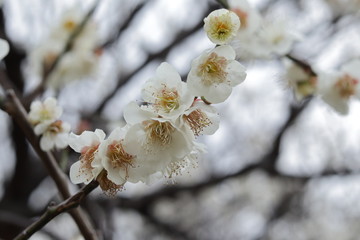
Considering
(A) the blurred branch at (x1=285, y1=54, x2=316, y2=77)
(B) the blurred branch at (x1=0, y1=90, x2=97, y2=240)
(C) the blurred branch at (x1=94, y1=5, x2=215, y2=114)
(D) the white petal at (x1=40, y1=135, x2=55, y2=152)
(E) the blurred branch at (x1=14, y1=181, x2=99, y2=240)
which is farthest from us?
(C) the blurred branch at (x1=94, y1=5, x2=215, y2=114)

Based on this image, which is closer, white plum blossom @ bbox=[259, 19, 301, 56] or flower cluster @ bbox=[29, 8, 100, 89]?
white plum blossom @ bbox=[259, 19, 301, 56]

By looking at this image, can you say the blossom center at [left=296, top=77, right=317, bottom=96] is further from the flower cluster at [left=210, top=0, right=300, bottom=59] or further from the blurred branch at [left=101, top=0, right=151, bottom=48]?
the blurred branch at [left=101, top=0, right=151, bottom=48]

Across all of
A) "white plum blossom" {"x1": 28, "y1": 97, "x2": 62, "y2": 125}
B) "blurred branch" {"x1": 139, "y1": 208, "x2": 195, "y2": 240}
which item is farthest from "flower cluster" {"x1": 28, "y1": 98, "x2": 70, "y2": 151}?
"blurred branch" {"x1": 139, "y1": 208, "x2": 195, "y2": 240}

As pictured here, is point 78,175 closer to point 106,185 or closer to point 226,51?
point 106,185

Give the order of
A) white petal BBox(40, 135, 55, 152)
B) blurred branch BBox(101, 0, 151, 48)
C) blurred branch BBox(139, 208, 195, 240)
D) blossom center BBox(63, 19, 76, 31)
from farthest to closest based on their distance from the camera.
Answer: blurred branch BBox(139, 208, 195, 240) < blurred branch BBox(101, 0, 151, 48) < blossom center BBox(63, 19, 76, 31) < white petal BBox(40, 135, 55, 152)

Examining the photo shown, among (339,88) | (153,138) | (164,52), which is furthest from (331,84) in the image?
(164,52)

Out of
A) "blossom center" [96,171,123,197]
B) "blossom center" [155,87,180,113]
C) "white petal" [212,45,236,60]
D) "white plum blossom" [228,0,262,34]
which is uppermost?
"white petal" [212,45,236,60]

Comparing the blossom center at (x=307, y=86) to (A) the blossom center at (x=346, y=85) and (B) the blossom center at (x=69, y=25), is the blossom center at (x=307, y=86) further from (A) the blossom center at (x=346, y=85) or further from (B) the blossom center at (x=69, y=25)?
(B) the blossom center at (x=69, y=25)
